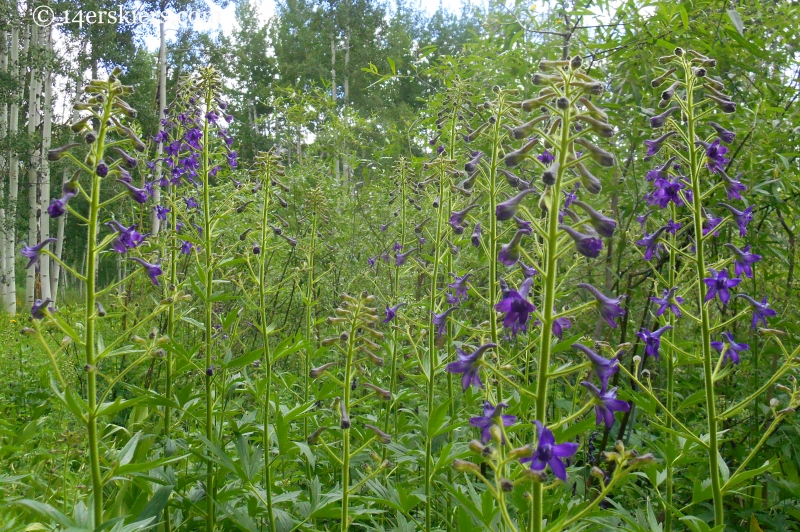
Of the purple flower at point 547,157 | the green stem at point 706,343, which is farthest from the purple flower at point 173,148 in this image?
the green stem at point 706,343

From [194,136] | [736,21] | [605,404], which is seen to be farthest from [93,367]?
[736,21]

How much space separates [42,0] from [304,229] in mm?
20956

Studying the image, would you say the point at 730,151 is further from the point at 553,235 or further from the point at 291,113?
the point at 291,113

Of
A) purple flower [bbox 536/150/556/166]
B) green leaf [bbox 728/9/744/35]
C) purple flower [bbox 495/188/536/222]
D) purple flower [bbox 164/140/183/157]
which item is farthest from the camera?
purple flower [bbox 164/140/183/157]

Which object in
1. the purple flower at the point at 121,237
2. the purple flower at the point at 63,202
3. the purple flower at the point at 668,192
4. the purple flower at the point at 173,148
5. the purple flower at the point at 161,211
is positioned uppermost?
the purple flower at the point at 173,148

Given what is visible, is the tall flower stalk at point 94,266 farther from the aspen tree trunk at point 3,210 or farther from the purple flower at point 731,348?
the aspen tree trunk at point 3,210

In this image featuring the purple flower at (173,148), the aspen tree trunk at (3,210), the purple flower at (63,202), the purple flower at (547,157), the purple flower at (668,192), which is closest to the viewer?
the purple flower at (63,202)

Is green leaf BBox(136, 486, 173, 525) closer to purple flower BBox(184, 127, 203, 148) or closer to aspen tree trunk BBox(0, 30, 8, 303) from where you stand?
purple flower BBox(184, 127, 203, 148)

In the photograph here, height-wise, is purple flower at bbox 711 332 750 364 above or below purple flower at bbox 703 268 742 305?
below

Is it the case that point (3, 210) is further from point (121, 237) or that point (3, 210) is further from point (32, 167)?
point (121, 237)

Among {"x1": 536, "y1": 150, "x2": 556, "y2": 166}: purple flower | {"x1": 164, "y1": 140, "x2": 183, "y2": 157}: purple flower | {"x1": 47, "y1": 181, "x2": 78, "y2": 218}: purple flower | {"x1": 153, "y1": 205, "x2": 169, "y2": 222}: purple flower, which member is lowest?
{"x1": 153, "y1": 205, "x2": 169, "y2": 222}: purple flower

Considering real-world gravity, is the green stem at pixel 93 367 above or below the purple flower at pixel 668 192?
below

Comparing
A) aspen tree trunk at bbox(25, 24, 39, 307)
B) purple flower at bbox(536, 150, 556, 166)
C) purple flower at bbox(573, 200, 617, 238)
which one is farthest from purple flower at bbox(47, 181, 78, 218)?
aspen tree trunk at bbox(25, 24, 39, 307)

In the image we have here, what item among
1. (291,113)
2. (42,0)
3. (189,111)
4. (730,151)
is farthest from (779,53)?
(42,0)
